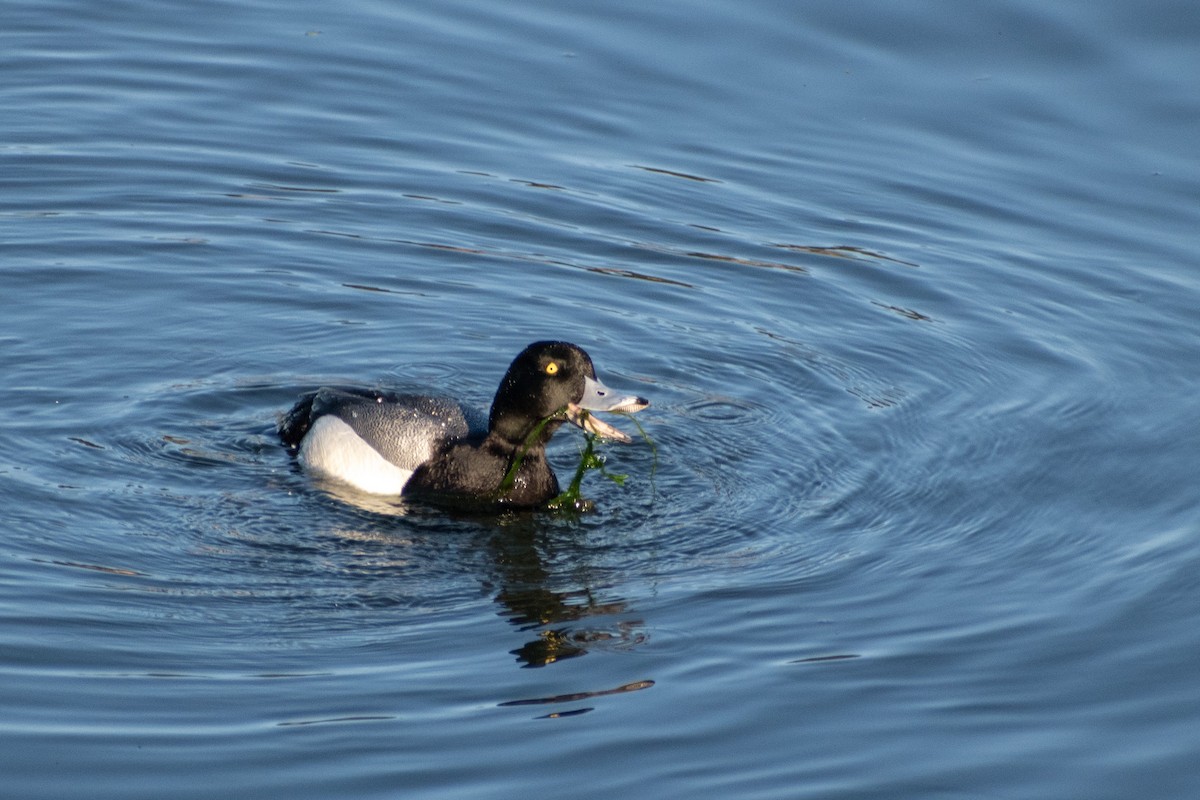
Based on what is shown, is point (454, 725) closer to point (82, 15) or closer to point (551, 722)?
point (551, 722)

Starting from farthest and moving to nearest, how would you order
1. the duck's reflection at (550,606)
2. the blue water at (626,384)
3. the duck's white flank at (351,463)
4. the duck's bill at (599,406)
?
the duck's white flank at (351,463) < the duck's bill at (599,406) < the duck's reflection at (550,606) < the blue water at (626,384)

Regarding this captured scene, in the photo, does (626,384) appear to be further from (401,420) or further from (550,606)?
(550,606)

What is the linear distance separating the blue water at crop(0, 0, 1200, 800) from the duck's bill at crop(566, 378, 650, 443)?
404 mm

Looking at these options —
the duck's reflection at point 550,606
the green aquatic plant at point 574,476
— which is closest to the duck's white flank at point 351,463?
the green aquatic plant at point 574,476

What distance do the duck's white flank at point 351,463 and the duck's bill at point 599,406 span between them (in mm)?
1178

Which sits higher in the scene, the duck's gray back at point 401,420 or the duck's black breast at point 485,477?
the duck's gray back at point 401,420

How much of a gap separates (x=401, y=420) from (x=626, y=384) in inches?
76.0

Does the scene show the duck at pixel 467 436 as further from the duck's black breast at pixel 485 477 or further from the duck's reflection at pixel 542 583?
the duck's reflection at pixel 542 583

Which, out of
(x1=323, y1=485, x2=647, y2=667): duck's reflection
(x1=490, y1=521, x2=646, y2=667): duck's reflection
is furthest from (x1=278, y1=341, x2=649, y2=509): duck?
(x1=490, y1=521, x2=646, y2=667): duck's reflection

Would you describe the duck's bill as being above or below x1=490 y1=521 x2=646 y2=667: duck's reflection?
above

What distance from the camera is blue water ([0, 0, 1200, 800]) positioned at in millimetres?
8102

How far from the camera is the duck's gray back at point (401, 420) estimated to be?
1143 centimetres

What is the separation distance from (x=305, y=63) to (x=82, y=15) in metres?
2.96

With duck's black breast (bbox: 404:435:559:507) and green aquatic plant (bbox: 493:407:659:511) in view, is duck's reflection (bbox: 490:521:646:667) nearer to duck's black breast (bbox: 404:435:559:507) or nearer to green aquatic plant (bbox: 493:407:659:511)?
green aquatic plant (bbox: 493:407:659:511)
